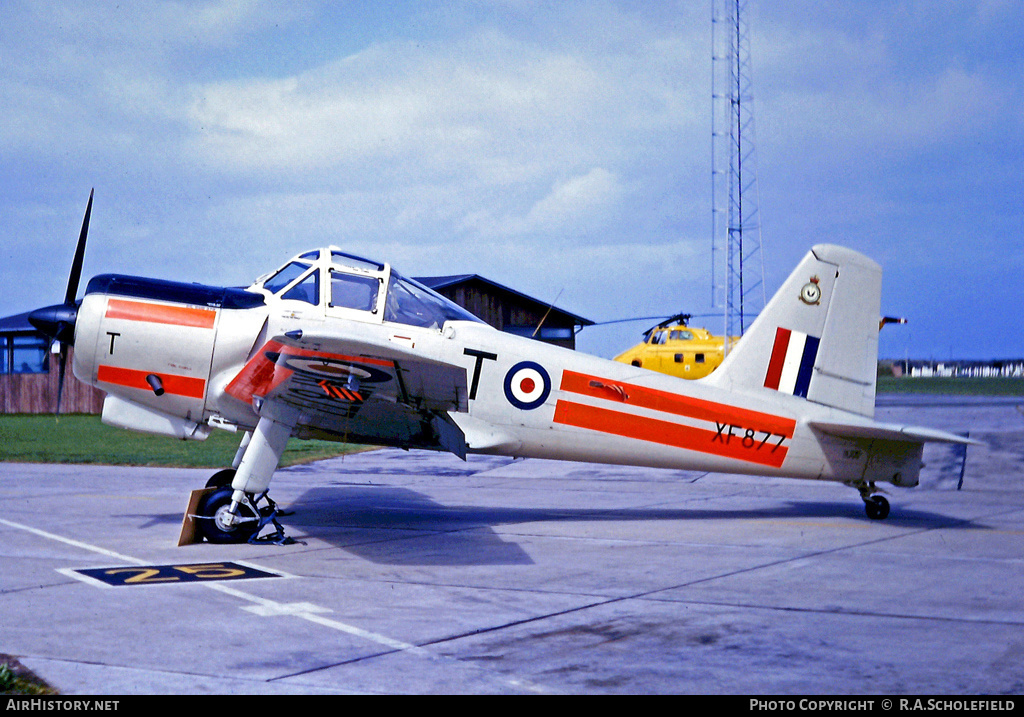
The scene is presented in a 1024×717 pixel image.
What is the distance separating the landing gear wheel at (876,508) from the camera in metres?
10.5

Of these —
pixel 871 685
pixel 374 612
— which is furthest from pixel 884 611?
pixel 374 612

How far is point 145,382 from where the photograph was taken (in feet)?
28.7

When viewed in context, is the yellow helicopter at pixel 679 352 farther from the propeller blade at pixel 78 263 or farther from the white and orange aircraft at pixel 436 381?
the propeller blade at pixel 78 263

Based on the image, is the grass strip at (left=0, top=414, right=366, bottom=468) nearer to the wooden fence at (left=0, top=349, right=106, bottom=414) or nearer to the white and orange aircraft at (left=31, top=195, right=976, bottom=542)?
the white and orange aircraft at (left=31, top=195, right=976, bottom=542)

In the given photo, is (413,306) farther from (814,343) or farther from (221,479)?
(814,343)

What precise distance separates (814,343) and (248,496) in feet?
21.1

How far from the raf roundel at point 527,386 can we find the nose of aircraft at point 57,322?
436cm

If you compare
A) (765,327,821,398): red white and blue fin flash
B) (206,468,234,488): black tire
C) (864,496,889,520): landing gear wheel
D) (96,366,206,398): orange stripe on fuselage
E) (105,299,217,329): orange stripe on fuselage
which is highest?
(765,327,821,398): red white and blue fin flash

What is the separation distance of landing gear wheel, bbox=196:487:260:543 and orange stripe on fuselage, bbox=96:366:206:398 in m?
1.06

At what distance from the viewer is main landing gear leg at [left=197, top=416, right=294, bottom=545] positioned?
840cm

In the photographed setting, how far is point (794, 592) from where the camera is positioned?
21.8 feet

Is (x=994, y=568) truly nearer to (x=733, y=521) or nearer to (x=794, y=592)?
(x=794, y=592)

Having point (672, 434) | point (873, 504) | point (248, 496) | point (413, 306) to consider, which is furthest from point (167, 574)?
point (873, 504)

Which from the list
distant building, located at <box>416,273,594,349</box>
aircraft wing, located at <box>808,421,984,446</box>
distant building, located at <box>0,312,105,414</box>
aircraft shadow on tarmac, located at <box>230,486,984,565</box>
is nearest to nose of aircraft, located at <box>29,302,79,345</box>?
aircraft shadow on tarmac, located at <box>230,486,984,565</box>
